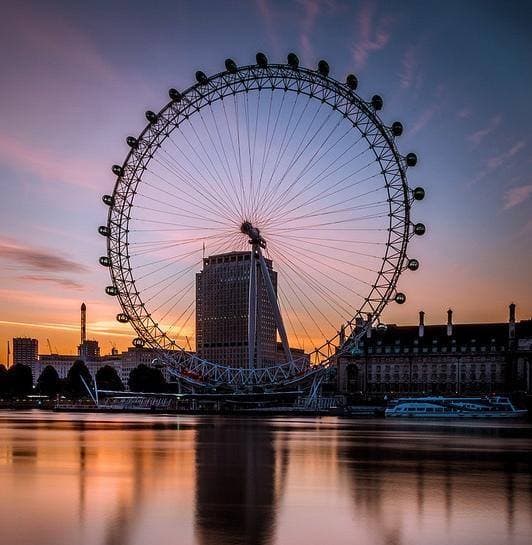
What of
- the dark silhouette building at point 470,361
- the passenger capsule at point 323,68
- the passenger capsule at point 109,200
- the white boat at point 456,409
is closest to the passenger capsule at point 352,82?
the passenger capsule at point 323,68

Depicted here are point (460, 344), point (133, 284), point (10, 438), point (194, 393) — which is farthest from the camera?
point (460, 344)

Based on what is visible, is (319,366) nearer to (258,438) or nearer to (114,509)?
(258,438)

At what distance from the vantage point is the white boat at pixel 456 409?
424 feet

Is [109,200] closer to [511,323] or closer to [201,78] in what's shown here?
[201,78]

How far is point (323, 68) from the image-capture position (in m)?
84.4

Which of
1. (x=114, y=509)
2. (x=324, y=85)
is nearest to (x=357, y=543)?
(x=114, y=509)

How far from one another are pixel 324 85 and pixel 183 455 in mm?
48273

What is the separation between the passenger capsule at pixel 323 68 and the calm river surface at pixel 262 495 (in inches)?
1698

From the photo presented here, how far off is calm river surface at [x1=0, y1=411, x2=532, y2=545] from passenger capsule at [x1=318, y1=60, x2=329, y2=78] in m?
43.1

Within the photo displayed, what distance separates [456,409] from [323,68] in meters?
71.5

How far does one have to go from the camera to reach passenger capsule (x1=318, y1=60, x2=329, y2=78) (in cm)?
8438

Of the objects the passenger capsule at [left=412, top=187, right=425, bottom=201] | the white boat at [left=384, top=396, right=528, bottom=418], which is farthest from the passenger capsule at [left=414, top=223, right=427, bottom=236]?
the white boat at [left=384, top=396, right=528, bottom=418]

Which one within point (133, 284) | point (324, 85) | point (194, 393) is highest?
point (324, 85)

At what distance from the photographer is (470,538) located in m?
23.9
